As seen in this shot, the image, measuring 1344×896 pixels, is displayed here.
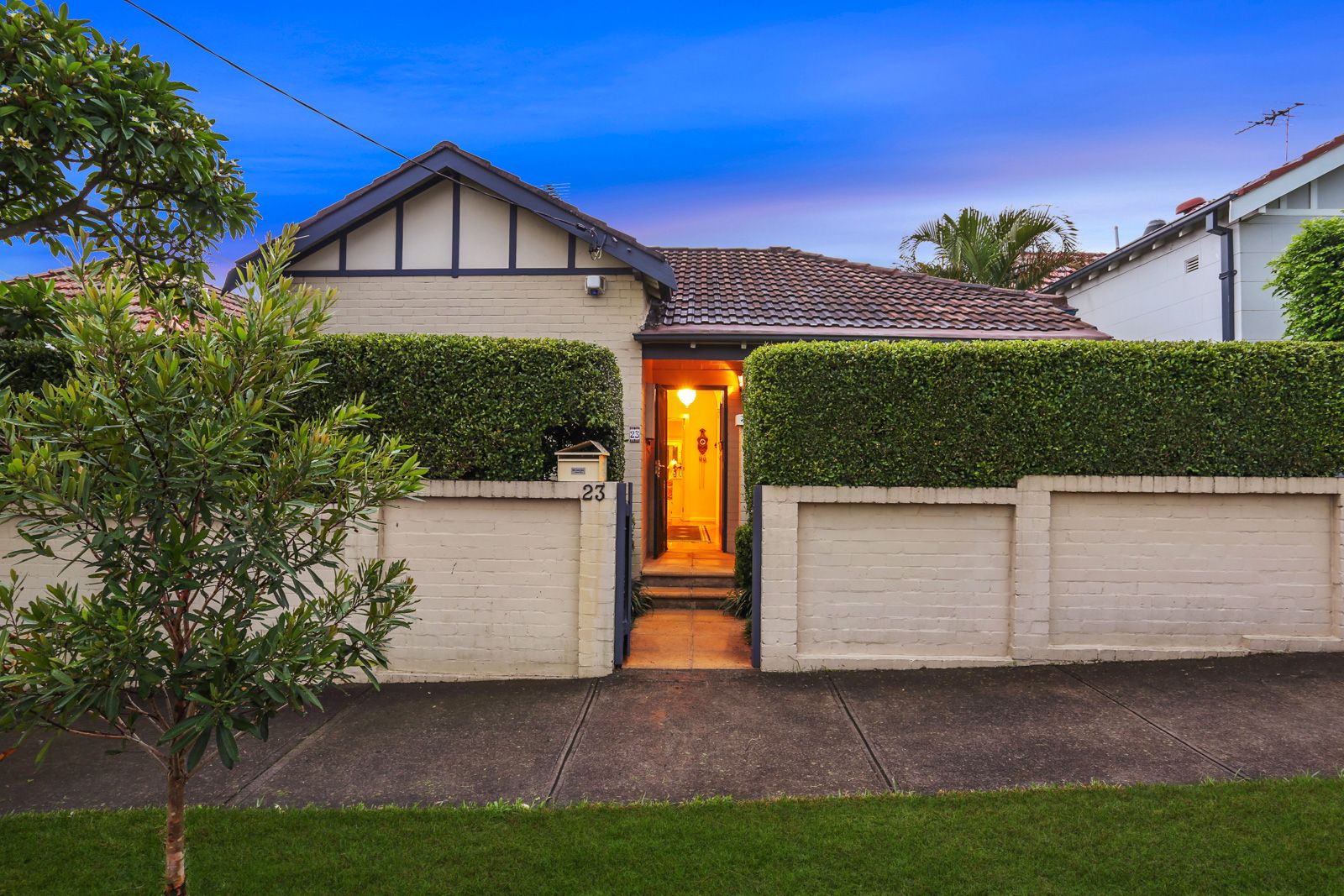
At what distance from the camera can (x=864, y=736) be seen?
4867 mm

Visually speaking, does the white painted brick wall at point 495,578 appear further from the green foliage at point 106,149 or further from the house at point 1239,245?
the house at point 1239,245

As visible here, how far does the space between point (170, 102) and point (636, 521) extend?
243 inches

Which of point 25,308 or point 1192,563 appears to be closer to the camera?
point 25,308

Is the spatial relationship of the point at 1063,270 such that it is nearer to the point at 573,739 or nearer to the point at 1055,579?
the point at 1055,579

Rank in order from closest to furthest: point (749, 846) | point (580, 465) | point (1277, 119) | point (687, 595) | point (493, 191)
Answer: point (749, 846), point (580, 465), point (687, 595), point (493, 191), point (1277, 119)

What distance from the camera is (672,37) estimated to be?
11711mm

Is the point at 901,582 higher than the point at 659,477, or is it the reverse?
the point at 659,477

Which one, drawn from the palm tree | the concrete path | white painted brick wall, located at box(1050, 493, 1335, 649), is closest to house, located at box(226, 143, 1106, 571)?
white painted brick wall, located at box(1050, 493, 1335, 649)

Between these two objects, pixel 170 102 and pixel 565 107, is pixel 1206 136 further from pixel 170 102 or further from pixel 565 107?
pixel 170 102

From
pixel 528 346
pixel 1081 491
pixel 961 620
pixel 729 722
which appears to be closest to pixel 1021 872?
pixel 729 722

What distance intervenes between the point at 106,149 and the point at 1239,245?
41.1 ft

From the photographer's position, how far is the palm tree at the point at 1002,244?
619 inches

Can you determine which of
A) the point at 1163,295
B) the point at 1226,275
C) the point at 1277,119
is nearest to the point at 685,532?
the point at 1163,295

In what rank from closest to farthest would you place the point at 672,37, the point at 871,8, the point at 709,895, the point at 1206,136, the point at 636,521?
1. the point at 709,895
2. the point at 636,521
3. the point at 871,8
4. the point at 672,37
5. the point at 1206,136
